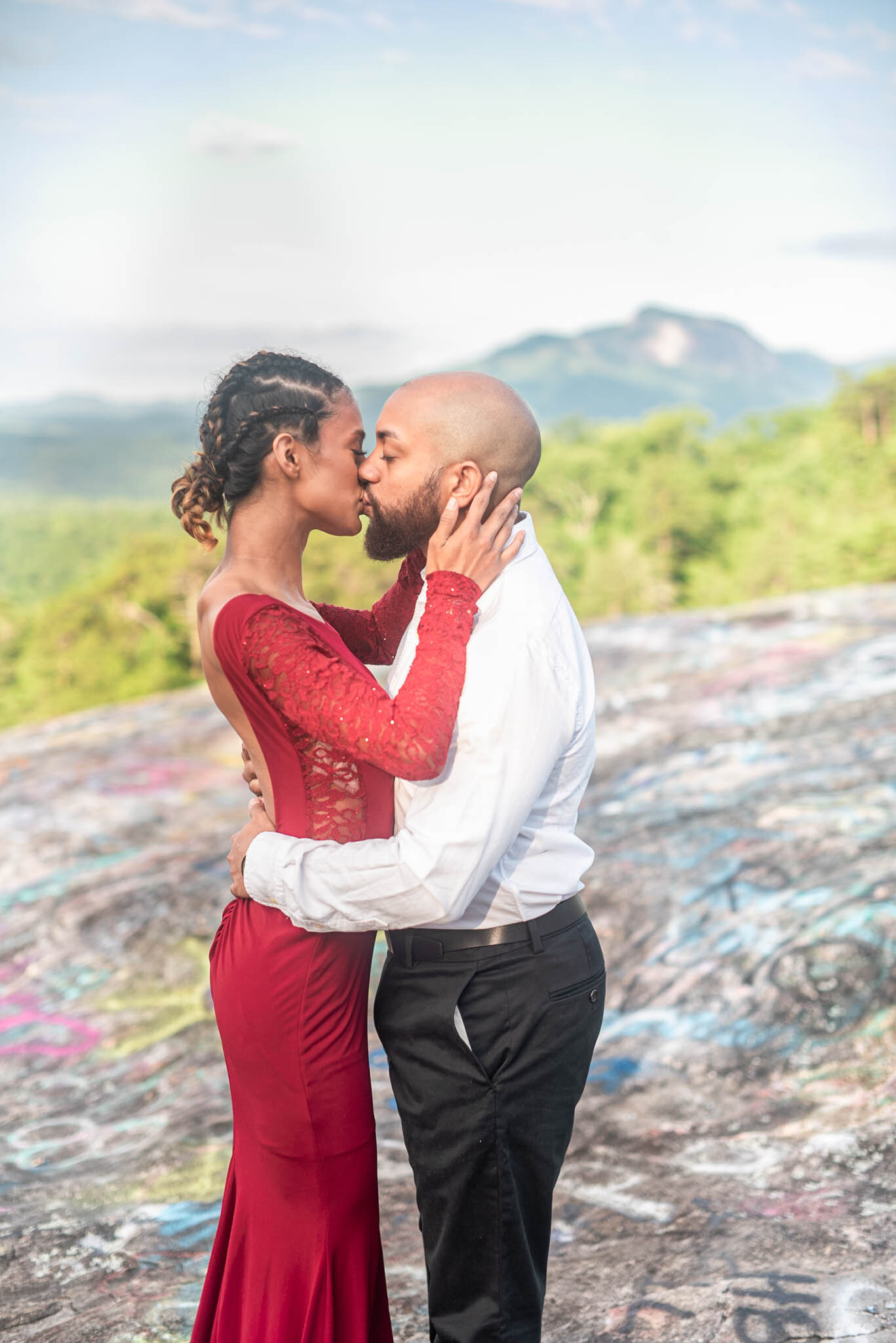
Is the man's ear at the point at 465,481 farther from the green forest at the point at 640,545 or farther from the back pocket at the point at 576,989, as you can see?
the green forest at the point at 640,545

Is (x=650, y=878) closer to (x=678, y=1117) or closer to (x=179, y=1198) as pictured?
(x=678, y=1117)

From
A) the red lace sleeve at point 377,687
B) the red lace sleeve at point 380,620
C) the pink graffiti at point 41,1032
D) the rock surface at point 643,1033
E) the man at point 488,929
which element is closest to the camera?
the red lace sleeve at point 377,687

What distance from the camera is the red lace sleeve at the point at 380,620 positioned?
9.19 feet

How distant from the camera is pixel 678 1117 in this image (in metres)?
4.23

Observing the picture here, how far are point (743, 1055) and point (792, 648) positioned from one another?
4769 mm

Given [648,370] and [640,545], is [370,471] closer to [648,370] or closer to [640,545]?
[640,545]


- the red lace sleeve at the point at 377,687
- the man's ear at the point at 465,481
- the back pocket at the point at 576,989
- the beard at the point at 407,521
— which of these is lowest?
the back pocket at the point at 576,989

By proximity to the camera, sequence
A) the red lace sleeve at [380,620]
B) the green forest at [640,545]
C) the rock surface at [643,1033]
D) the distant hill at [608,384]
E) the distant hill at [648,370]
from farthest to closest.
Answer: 1. the distant hill at [648,370]
2. the distant hill at [608,384]
3. the green forest at [640,545]
4. the rock surface at [643,1033]
5. the red lace sleeve at [380,620]

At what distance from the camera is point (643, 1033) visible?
188 inches

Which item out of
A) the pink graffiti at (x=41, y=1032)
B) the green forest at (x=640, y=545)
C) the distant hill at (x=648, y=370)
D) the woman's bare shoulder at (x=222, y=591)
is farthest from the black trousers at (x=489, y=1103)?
the distant hill at (x=648, y=370)

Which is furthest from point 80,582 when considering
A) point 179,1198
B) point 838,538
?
point 179,1198

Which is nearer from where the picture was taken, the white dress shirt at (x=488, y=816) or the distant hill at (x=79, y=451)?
the white dress shirt at (x=488, y=816)

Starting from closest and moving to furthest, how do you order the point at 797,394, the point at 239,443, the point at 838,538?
the point at 239,443 < the point at 838,538 < the point at 797,394

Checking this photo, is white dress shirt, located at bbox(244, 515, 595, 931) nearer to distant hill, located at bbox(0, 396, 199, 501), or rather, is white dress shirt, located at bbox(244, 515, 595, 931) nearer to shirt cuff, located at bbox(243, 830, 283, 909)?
shirt cuff, located at bbox(243, 830, 283, 909)
